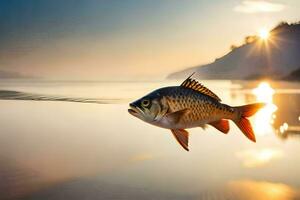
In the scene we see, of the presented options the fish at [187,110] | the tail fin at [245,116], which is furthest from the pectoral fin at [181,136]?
the tail fin at [245,116]

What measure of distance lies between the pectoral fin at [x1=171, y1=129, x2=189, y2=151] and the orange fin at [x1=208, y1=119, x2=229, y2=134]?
5.8 inches

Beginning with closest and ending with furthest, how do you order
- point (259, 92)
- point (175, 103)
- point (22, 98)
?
point (175, 103), point (259, 92), point (22, 98)

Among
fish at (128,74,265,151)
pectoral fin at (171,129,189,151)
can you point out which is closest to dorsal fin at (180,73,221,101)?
fish at (128,74,265,151)

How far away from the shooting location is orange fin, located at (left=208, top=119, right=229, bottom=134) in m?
2.28

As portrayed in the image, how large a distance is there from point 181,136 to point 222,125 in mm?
220

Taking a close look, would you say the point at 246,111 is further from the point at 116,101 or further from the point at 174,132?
the point at 116,101

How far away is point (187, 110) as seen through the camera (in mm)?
2166

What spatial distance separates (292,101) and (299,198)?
2977 millimetres

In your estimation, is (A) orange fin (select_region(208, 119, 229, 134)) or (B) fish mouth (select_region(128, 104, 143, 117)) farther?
(A) orange fin (select_region(208, 119, 229, 134))

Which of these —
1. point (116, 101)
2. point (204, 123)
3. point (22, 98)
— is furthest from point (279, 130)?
point (204, 123)

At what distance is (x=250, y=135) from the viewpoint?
7.38 feet

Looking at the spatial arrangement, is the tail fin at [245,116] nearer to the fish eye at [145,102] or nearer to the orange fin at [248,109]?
the orange fin at [248,109]

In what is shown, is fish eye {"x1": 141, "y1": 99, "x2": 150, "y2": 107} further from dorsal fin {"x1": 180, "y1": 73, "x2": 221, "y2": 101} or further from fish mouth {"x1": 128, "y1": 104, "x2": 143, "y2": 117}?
dorsal fin {"x1": 180, "y1": 73, "x2": 221, "y2": 101}

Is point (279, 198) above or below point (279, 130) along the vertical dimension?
below
